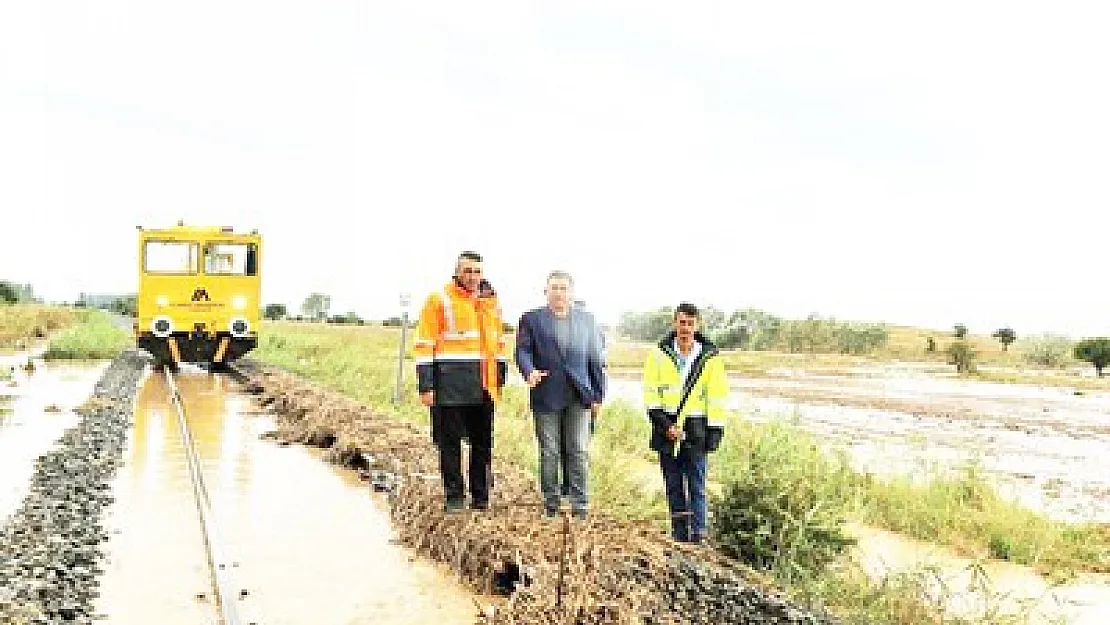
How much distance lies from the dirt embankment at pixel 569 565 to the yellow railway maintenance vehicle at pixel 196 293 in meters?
14.9

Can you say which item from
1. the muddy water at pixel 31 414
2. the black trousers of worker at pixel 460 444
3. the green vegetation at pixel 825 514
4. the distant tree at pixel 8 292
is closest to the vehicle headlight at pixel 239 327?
the muddy water at pixel 31 414

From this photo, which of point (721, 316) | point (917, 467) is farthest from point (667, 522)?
point (721, 316)

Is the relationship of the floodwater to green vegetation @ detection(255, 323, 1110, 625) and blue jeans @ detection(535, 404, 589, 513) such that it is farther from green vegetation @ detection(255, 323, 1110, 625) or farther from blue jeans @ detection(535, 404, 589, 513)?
blue jeans @ detection(535, 404, 589, 513)

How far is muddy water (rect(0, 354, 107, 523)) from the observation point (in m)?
10.9

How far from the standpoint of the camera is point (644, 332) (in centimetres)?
6844

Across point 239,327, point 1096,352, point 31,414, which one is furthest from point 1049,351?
point 31,414

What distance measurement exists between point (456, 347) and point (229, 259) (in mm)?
17489

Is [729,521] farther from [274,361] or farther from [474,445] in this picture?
[274,361]

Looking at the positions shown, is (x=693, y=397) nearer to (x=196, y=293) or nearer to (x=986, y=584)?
(x=986, y=584)

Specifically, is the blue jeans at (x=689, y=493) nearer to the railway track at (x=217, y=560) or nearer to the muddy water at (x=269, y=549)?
the muddy water at (x=269, y=549)

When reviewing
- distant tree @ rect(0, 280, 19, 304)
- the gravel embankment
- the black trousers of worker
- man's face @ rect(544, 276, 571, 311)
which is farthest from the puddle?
distant tree @ rect(0, 280, 19, 304)

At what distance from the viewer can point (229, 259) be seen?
23.7 m

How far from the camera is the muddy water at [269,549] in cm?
634

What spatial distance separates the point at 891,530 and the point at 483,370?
4775mm
